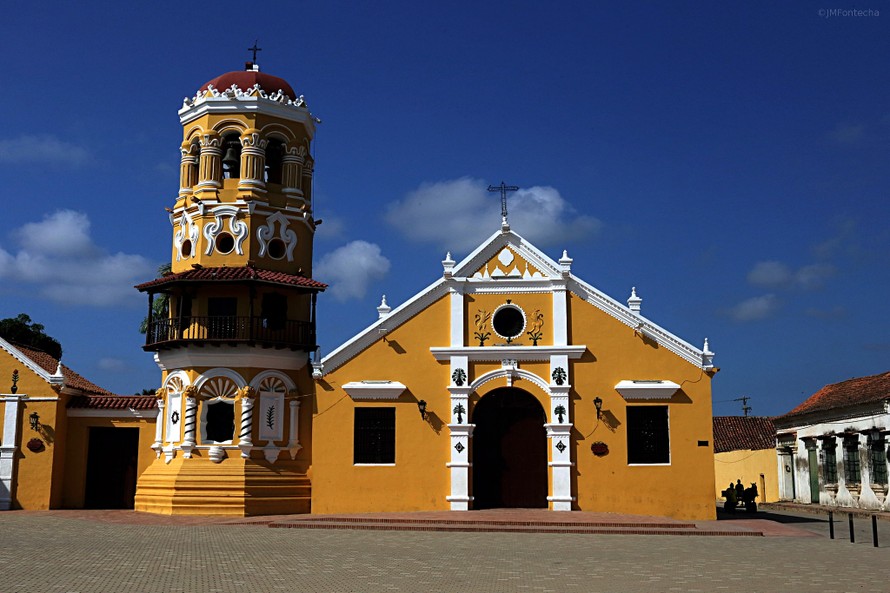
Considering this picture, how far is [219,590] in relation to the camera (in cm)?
1166

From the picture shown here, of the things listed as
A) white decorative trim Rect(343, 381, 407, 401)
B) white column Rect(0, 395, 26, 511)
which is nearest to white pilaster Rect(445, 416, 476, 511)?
white decorative trim Rect(343, 381, 407, 401)

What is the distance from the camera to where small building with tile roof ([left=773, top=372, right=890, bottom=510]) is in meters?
30.6

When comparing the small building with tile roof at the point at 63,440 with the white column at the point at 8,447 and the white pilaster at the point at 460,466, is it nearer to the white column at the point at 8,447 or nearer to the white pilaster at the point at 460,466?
the white column at the point at 8,447

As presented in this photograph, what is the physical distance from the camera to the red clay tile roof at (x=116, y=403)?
27953 millimetres

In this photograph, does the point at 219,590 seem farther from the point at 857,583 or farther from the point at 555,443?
the point at 555,443

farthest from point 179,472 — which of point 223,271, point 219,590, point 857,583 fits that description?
point 857,583

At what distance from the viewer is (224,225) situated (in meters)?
27.2

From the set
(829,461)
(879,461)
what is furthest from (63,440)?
(829,461)

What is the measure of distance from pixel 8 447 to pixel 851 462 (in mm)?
28332

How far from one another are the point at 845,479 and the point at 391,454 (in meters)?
17.7

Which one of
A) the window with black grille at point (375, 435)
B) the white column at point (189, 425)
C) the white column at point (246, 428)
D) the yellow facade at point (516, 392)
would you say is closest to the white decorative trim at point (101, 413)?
the white column at point (189, 425)

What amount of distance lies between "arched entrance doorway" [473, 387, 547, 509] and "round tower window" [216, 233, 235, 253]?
8.77m

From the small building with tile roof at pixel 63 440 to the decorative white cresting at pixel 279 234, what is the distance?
599 centimetres

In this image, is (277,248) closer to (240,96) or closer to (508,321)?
(240,96)
